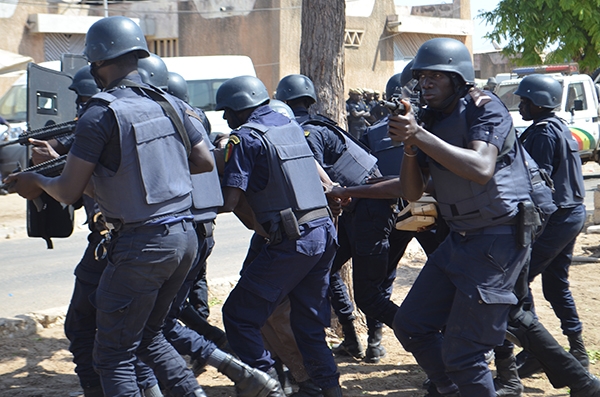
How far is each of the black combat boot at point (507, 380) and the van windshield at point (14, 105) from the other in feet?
41.0

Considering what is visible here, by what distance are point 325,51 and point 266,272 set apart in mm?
2478

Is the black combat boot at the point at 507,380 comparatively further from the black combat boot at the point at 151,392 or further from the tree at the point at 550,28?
the tree at the point at 550,28

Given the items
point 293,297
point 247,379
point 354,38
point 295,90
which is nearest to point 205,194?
point 293,297

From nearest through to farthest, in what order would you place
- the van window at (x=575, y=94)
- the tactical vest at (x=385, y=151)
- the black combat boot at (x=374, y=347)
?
the tactical vest at (x=385, y=151)
the black combat boot at (x=374, y=347)
the van window at (x=575, y=94)

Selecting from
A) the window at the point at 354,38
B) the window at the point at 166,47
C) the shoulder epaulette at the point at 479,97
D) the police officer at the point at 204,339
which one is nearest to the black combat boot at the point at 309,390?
the police officer at the point at 204,339

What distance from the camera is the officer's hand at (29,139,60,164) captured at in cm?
412

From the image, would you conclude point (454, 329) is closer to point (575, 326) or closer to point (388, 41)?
point (575, 326)

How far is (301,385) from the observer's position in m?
4.64

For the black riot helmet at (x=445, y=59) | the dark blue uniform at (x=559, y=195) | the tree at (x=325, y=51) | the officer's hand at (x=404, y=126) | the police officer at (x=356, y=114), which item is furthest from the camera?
the police officer at (x=356, y=114)

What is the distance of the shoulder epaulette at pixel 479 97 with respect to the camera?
3578 mm

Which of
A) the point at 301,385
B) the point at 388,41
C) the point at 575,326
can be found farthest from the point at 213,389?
the point at 388,41

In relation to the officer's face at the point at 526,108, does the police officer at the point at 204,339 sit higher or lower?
lower

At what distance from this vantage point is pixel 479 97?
3.63 meters

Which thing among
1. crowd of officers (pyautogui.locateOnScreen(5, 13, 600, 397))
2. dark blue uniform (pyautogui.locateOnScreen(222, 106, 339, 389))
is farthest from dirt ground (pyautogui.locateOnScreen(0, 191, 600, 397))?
dark blue uniform (pyautogui.locateOnScreen(222, 106, 339, 389))
